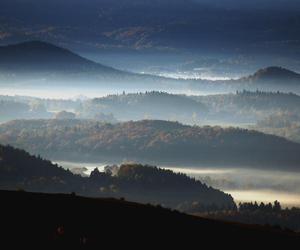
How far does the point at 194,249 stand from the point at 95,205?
13481mm

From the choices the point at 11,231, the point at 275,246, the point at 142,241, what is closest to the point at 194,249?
the point at 142,241

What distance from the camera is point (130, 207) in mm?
86750

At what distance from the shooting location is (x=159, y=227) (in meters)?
81.2

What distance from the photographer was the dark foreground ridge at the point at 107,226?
72750 mm

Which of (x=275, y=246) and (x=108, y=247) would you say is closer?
(x=108, y=247)

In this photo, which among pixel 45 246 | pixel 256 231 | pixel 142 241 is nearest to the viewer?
pixel 45 246

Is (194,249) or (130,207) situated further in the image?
(130,207)

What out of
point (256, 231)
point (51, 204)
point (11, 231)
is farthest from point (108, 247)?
point (256, 231)

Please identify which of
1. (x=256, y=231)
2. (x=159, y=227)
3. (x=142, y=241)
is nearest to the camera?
(x=142, y=241)

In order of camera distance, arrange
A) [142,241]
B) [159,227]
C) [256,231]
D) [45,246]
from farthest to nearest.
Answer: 1. [256,231]
2. [159,227]
3. [142,241]
4. [45,246]

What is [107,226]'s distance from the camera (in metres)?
77.9

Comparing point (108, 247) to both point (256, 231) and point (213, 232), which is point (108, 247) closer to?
point (213, 232)

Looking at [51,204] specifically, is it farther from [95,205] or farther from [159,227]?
[159,227]

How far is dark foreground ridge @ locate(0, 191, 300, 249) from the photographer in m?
72.8
